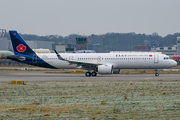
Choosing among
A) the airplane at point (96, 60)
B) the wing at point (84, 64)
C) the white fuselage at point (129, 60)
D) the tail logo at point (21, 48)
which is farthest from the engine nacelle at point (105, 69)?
the tail logo at point (21, 48)

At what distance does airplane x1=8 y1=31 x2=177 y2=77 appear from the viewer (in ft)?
148

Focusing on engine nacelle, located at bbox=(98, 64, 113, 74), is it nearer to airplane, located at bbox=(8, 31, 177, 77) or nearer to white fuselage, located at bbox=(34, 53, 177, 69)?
airplane, located at bbox=(8, 31, 177, 77)

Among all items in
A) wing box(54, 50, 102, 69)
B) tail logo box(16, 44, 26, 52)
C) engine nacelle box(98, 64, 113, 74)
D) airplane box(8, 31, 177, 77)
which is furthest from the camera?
tail logo box(16, 44, 26, 52)

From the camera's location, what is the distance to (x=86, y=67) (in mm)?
45844

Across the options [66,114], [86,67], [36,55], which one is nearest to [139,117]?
[66,114]

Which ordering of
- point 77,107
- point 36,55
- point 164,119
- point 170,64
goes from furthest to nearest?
1. point 36,55
2. point 170,64
3. point 77,107
4. point 164,119

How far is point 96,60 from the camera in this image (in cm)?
4697

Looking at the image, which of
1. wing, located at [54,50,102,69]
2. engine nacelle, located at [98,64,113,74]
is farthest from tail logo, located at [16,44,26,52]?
engine nacelle, located at [98,64,113,74]

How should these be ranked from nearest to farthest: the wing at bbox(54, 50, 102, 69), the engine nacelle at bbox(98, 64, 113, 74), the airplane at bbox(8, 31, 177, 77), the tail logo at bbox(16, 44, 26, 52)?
the engine nacelle at bbox(98, 64, 113, 74)
the wing at bbox(54, 50, 102, 69)
the airplane at bbox(8, 31, 177, 77)
the tail logo at bbox(16, 44, 26, 52)

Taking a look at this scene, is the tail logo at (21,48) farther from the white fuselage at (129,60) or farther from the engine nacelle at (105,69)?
the engine nacelle at (105,69)

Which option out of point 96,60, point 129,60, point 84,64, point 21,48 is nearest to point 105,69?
point 84,64

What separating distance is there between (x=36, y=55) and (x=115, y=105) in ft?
114

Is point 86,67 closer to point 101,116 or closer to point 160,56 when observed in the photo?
point 160,56

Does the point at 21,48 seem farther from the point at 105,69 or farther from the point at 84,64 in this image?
the point at 105,69
